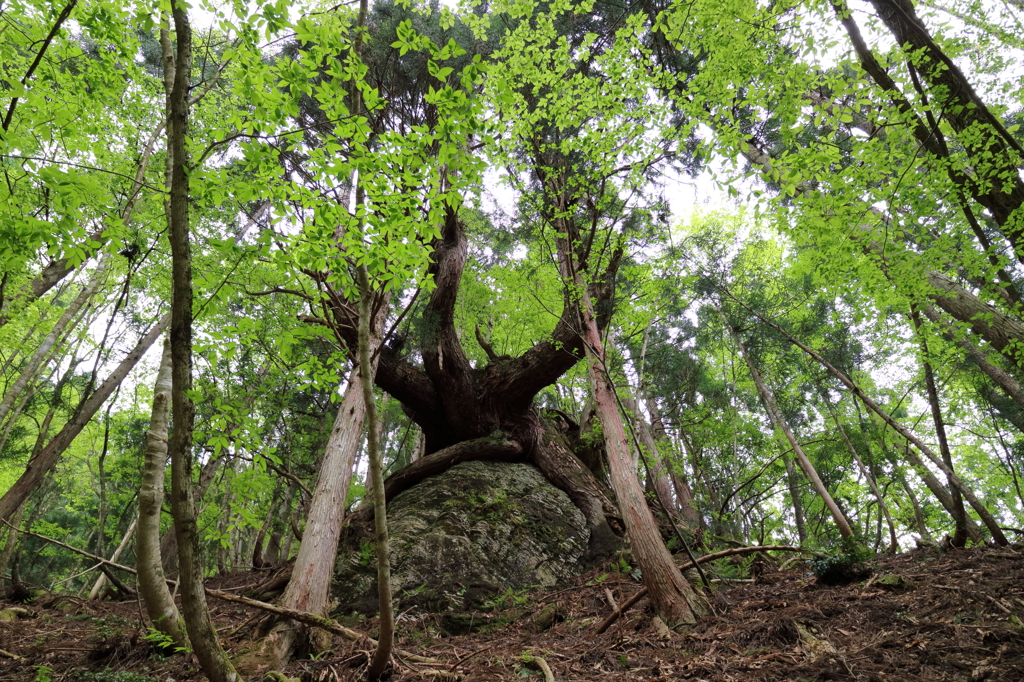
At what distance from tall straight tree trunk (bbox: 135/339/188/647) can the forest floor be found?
63cm

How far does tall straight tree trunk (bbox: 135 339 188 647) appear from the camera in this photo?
240cm

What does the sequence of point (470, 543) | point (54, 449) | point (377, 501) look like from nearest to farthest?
point (377, 501) < point (54, 449) < point (470, 543)

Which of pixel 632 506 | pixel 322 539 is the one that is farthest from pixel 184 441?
pixel 632 506

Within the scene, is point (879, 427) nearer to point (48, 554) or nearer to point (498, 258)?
point (498, 258)

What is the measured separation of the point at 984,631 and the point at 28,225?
20.7ft

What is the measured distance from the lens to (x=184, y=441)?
2.17 metres

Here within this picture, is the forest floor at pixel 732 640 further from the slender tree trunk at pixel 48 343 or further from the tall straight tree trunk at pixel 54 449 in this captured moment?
the slender tree trunk at pixel 48 343

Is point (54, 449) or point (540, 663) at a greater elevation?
point (54, 449)

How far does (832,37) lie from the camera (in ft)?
14.7

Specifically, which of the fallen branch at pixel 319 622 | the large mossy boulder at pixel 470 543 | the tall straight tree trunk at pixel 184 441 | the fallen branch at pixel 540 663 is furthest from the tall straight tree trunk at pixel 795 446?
the tall straight tree trunk at pixel 184 441

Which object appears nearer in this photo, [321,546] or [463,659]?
[463,659]

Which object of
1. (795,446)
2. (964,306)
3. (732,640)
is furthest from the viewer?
(795,446)

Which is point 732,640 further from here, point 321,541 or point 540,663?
point 321,541

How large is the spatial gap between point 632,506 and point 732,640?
136cm
